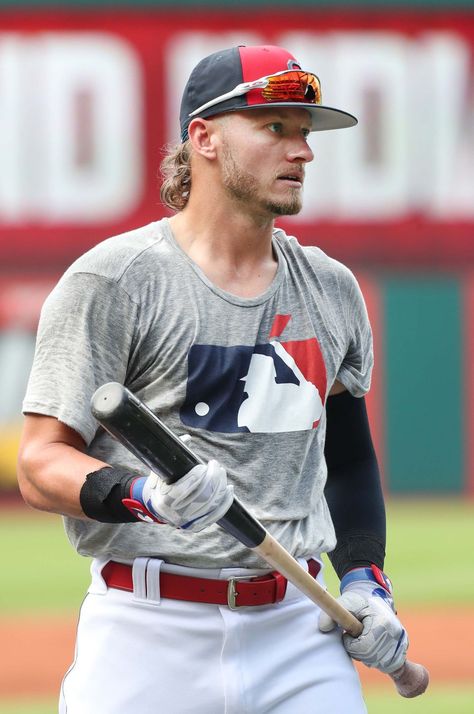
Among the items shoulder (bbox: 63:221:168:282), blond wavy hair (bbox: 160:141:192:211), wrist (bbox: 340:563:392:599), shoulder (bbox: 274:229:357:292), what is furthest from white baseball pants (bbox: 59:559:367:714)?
blond wavy hair (bbox: 160:141:192:211)

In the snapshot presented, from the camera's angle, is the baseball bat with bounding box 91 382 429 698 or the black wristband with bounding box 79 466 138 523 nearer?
the baseball bat with bounding box 91 382 429 698

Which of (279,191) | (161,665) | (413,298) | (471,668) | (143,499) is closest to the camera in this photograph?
(143,499)

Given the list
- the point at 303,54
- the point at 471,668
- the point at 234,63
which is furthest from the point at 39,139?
the point at 234,63

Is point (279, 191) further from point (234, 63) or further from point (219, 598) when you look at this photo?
point (219, 598)

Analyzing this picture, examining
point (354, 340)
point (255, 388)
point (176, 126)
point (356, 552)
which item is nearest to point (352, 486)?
point (356, 552)

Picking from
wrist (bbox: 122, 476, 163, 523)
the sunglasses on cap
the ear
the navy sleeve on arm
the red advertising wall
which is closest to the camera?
wrist (bbox: 122, 476, 163, 523)

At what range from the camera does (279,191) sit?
129 inches

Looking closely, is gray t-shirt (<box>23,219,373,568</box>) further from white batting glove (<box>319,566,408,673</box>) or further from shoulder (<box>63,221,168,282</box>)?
white batting glove (<box>319,566,408,673</box>)

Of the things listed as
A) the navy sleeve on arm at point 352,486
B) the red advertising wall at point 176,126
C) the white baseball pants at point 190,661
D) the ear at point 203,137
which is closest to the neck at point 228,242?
the ear at point 203,137

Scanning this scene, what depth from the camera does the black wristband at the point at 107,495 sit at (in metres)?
2.88

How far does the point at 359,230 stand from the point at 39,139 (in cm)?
396

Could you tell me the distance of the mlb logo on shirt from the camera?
313cm

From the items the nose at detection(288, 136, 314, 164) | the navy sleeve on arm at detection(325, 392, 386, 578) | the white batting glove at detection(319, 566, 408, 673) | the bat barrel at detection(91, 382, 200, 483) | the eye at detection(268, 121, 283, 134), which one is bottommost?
the white batting glove at detection(319, 566, 408, 673)

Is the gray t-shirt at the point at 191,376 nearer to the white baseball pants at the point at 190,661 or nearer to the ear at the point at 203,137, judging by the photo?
the white baseball pants at the point at 190,661
